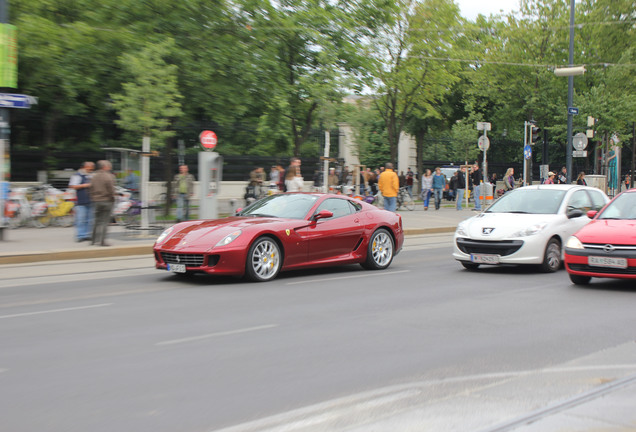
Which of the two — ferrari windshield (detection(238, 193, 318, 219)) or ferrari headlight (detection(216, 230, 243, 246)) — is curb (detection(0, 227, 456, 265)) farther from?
ferrari headlight (detection(216, 230, 243, 246))

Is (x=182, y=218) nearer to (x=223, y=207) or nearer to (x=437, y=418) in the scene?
(x=223, y=207)

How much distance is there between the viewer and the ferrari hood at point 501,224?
11562 millimetres

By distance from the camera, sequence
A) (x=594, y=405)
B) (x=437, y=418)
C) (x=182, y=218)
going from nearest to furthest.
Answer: (x=437, y=418) → (x=594, y=405) → (x=182, y=218)

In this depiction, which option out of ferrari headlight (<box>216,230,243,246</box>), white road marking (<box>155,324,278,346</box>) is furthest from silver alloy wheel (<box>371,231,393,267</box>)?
white road marking (<box>155,324,278,346</box>)

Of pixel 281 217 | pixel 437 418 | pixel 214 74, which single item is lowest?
pixel 437 418

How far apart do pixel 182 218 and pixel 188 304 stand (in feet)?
41.3

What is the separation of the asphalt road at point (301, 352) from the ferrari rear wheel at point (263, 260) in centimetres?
26

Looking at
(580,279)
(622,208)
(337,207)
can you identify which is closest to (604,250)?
(580,279)

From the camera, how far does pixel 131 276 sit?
11.4 metres

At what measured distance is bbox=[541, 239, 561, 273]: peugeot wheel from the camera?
1168cm

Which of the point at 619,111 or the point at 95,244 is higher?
the point at 619,111

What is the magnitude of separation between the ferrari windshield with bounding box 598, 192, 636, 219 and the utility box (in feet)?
29.7

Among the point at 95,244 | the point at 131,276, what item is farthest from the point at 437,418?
the point at 95,244

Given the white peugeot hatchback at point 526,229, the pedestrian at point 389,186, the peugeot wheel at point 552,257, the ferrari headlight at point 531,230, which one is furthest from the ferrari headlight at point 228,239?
the pedestrian at point 389,186
